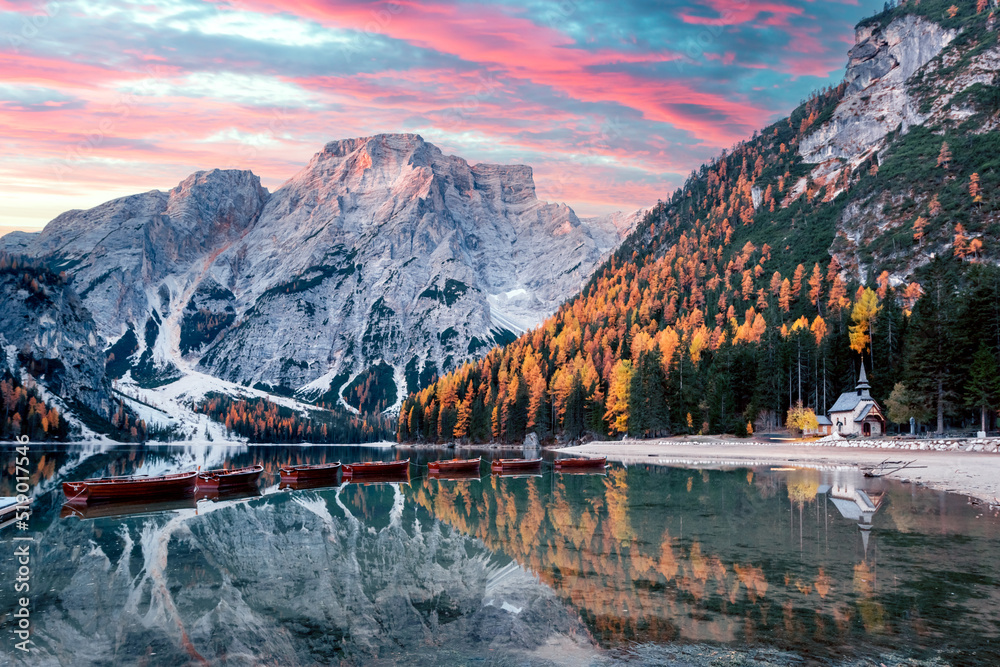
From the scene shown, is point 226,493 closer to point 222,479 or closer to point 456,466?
point 222,479

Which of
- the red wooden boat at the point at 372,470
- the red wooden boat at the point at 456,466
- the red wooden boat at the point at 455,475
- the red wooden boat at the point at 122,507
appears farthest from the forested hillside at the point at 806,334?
the red wooden boat at the point at 122,507

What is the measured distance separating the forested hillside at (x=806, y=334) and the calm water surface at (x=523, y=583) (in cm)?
5215

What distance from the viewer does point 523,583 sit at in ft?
82.5

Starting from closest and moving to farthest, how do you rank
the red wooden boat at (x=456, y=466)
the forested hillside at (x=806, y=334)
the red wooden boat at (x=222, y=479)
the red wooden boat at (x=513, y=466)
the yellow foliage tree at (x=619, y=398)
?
the red wooden boat at (x=222, y=479), the red wooden boat at (x=456, y=466), the red wooden boat at (x=513, y=466), the forested hillside at (x=806, y=334), the yellow foliage tree at (x=619, y=398)

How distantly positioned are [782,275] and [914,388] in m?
101

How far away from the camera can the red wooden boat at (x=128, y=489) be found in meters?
59.1

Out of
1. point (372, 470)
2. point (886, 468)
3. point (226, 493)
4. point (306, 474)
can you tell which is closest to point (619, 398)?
point (372, 470)

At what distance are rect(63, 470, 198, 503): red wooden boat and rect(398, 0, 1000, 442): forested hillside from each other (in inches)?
3436

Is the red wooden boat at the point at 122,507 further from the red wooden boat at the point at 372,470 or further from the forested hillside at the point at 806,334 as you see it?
the forested hillside at the point at 806,334

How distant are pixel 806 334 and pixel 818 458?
156 feet

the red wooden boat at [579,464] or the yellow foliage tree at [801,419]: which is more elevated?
the yellow foliage tree at [801,419]

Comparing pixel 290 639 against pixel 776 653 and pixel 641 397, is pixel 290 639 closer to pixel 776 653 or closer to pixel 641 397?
pixel 776 653

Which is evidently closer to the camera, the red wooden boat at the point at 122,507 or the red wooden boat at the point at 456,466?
the red wooden boat at the point at 122,507

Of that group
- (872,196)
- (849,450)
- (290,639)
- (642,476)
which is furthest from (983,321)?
(872,196)
